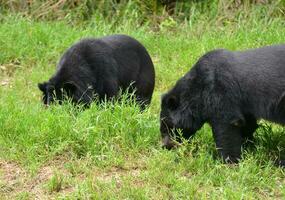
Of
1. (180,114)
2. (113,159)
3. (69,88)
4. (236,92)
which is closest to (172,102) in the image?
(180,114)

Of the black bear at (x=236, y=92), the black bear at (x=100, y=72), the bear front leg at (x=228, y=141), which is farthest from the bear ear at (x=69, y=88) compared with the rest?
the bear front leg at (x=228, y=141)

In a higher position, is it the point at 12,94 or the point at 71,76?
the point at 71,76

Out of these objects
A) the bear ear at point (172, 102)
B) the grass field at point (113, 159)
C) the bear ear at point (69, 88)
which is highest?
the bear ear at point (172, 102)

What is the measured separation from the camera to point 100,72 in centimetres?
769

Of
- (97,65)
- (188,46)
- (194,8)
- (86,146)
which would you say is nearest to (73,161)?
(86,146)

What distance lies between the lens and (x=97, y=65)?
7.68m

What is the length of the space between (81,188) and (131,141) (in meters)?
1.17

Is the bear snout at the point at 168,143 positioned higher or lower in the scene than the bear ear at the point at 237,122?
lower

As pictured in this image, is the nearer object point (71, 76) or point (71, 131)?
point (71, 131)

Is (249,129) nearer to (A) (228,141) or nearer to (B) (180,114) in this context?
(A) (228,141)

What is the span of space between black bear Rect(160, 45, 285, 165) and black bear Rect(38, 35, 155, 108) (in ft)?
5.92

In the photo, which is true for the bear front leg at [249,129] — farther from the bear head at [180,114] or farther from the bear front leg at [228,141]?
the bear head at [180,114]

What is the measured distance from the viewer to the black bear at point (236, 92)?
19.1 ft

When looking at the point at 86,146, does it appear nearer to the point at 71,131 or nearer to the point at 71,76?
the point at 71,131
